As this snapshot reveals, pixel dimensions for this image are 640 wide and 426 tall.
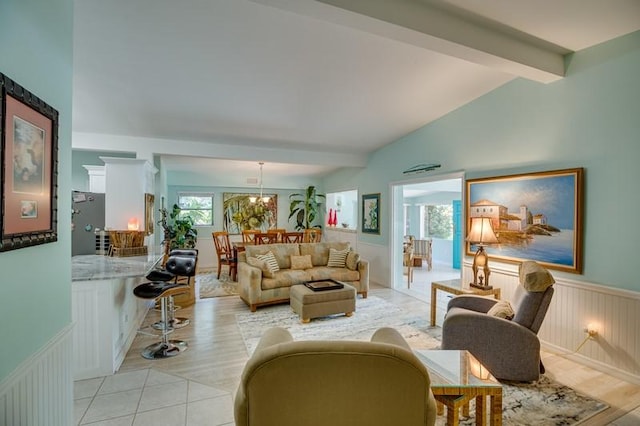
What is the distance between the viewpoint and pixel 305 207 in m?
9.05

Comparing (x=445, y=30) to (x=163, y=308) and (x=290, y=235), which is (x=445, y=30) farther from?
(x=290, y=235)

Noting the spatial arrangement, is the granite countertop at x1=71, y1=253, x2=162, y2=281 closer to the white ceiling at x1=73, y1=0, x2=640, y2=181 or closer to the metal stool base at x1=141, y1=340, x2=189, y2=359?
the metal stool base at x1=141, y1=340, x2=189, y2=359

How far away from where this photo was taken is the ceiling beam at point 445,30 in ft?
6.78

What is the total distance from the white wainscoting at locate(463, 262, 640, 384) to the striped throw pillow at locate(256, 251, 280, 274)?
363cm

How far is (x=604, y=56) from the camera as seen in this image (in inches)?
114

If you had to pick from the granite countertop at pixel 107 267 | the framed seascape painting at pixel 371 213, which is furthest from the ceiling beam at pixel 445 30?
the framed seascape painting at pixel 371 213

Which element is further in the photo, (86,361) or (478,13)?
(86,361)

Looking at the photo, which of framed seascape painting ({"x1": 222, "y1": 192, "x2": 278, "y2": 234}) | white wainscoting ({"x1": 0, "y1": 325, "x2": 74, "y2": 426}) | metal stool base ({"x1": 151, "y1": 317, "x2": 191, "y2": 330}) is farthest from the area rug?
framed seascape painting ({"x1": 222, "y1": 192, "x2": 278, "y2": 234})

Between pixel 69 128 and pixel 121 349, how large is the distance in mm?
2272

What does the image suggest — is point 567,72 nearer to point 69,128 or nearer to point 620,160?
point 620,160

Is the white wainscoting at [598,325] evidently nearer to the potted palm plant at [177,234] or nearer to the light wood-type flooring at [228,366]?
the light wood-type flooring at [228,366]

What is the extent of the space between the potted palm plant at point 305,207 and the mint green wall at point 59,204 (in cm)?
695

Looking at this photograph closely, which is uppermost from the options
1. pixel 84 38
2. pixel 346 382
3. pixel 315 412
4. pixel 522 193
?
pixel 84 38

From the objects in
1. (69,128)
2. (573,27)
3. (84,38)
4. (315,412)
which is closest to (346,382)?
(315,412)
